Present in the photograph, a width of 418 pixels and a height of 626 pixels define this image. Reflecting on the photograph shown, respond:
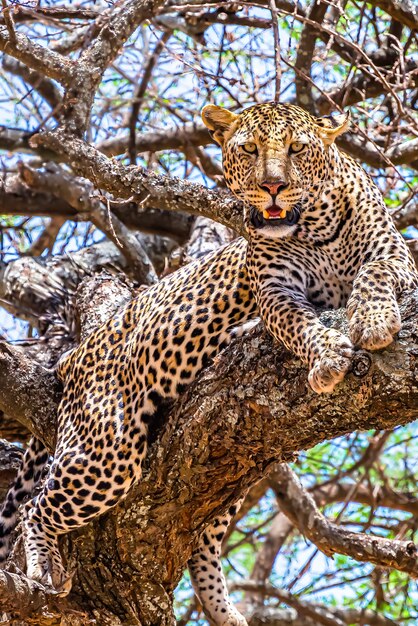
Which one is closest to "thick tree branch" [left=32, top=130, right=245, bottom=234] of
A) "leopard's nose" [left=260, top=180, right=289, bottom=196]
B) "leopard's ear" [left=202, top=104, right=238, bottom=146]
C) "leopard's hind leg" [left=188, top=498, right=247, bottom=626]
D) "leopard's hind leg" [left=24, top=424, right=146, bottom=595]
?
"leopard's ear" [left=202, top=104, right=238, bottom=146]

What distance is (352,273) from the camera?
5184 millimetres

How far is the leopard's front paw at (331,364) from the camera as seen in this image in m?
4.02

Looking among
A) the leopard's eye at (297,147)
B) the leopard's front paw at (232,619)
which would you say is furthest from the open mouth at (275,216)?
the leopard's front paw at (232,619)

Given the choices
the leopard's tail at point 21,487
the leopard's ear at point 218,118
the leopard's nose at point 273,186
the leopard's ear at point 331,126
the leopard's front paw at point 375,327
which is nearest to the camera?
the leopard's front paw at point 375,327

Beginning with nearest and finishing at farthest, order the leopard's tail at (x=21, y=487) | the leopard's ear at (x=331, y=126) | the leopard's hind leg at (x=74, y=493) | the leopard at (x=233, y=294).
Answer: the leopard at (x=233, y=294)
the leopard's ear at (x=331, y=126)
the leopard's hind leg at (x=74, y=493)
the leopard's tail at (x=21, y=487)

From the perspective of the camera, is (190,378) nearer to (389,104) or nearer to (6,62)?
(389,104)

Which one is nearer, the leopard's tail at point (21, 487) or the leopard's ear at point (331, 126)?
the leopard's ear at point (331, 126)

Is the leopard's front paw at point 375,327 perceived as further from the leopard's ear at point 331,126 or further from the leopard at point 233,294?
the leopard's ear at point 331,126

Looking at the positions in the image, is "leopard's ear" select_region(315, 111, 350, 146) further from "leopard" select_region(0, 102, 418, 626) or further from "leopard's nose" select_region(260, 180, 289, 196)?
"leopard's nose" select_region(260, 180, 289, 196)

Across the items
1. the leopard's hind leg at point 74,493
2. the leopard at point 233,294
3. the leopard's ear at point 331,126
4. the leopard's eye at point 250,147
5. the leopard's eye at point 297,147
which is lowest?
the leopard's hind leg at point 74,493

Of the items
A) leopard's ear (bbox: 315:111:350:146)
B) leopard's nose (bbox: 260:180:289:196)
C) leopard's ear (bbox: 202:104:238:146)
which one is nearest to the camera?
leopard's nose (bbox: 260:180:289:196)

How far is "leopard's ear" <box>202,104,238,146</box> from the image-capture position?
534 cm

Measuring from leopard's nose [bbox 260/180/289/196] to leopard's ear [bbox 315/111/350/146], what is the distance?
477 mm

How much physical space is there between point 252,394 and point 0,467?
2.67m
